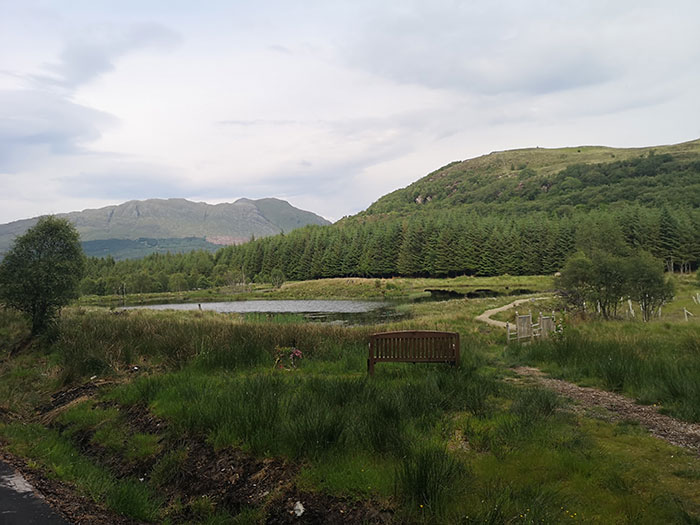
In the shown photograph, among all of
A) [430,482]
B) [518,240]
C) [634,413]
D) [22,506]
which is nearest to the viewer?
[22,506]

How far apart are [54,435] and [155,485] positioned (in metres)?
3.18

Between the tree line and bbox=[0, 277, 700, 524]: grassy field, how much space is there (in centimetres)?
7537

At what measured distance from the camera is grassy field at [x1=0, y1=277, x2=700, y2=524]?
4.45 meters

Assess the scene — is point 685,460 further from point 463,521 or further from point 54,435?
point 54,435

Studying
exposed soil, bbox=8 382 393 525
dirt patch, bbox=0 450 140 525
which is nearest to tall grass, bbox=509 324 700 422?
exposed soil, bbox=8 382 393 525

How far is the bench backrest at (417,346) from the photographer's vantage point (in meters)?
9.77

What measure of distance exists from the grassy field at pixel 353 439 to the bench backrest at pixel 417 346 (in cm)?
37

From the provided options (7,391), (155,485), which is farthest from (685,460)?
(7,391)

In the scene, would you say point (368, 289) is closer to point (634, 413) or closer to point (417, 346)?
point (417, 346)

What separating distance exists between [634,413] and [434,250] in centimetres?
10278

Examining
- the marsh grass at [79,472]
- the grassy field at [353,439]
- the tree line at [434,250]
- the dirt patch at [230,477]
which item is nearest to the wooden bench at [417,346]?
the grassy field at [353,439]

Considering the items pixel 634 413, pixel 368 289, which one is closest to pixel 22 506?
pixel 634 413

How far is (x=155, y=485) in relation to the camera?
6066 mm

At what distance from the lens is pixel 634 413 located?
6.98m
